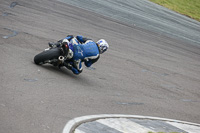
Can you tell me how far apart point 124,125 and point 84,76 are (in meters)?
3.31

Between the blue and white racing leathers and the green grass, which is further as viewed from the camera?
the green grass

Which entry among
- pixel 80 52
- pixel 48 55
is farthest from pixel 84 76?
pixel 48 55

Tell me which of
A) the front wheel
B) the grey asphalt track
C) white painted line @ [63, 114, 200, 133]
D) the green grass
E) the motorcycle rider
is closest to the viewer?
white painted line @ [63, 114, 200, 133]

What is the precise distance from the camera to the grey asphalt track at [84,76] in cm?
681

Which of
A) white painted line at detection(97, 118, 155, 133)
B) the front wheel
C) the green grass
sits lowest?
white painted line at detection(97, 118, 155, 133)

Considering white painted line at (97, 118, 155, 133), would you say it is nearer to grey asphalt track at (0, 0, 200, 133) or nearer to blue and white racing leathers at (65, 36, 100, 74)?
grey asphalt track at (0, 0, 200, 133)

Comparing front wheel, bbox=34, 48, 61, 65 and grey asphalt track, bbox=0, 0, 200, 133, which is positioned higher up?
front wheel, bbox=34, 48, 61, 65

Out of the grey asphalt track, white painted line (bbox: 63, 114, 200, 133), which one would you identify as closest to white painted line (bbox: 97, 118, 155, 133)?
white painted line (bbox: 63, 114, 200, 133)

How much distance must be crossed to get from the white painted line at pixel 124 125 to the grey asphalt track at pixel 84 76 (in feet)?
1.72

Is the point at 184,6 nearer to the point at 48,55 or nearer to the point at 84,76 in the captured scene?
the point at 84,76

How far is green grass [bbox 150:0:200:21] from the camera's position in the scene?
31938mm

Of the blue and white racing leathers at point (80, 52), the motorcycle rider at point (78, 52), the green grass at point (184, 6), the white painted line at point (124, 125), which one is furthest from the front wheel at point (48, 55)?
the green grass at point (184, 6)

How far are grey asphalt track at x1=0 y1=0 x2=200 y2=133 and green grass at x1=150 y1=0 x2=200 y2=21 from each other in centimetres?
1272

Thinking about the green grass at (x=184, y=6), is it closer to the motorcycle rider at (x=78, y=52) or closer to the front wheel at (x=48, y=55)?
the motorcycle rider at (x=78, y=52)
